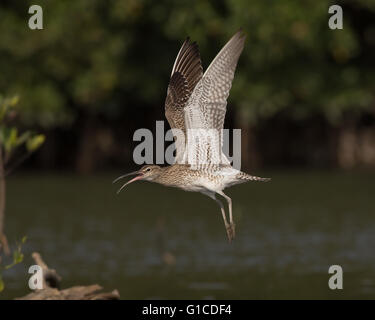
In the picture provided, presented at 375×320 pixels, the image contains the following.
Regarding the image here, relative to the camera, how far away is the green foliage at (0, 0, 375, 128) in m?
42.2

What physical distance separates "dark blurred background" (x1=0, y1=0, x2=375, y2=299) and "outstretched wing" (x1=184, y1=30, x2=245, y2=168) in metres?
9.55

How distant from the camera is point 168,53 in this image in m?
47.0

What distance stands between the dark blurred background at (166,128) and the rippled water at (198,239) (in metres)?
0.07

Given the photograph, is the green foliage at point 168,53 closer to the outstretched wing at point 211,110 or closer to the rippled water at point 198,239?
the rippled water at point 198,239

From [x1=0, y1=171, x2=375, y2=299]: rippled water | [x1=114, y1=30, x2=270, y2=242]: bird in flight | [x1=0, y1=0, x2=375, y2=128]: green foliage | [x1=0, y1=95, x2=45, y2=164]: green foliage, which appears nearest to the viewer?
[x1=114, y1=30, x2=270, y2=242]: bird in flight

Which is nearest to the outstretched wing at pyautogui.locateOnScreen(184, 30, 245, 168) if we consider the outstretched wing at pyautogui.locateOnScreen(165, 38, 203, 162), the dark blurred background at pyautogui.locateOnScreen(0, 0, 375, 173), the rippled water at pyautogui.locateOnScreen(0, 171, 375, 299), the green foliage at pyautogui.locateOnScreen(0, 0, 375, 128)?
the outstretched wing at pyautogui.locateOnScreen(165, 38, 203, 162)

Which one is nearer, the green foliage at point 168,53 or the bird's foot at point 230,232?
the bird's foot at point 230,232

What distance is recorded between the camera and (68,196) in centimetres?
3725

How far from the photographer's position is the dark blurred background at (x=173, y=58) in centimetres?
4250

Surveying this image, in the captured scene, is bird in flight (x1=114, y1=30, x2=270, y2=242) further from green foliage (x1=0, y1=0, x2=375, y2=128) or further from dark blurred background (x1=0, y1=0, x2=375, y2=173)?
green foliage (x1=0, y1=0, x2=375, y2=128)

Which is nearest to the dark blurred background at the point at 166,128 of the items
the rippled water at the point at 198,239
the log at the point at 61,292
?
the rippled water at the point at 198,239

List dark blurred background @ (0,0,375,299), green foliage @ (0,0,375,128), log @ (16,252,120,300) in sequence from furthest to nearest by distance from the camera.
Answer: green foliage @ (0,0,375,128)
dark blurred background @ (0,0,375,299)
log @ (16,252,120,300)

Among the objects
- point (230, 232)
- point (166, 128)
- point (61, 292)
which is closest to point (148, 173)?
point (230, 232)

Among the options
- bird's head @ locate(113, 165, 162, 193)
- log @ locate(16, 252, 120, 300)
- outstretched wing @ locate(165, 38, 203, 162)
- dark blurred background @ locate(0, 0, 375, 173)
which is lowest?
log @ locate(16, 252, 120, 300)
